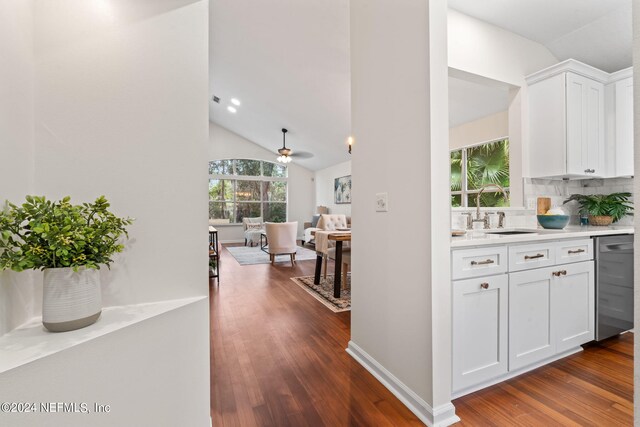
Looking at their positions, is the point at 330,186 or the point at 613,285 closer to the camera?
the point at 613,285

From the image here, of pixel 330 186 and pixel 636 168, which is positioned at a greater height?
pixel 330 186

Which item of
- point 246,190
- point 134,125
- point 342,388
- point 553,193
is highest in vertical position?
point 246,190

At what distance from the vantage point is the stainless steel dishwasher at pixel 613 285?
2131 millimetres

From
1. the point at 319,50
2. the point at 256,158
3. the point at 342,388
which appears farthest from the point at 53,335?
the point at 256,158

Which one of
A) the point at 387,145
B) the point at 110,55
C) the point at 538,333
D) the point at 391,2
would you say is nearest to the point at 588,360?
the point at 538,333

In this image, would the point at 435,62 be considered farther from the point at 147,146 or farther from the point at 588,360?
the point at 588,360

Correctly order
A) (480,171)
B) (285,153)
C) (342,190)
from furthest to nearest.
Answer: (342,190)
(285,153)
(480,171)

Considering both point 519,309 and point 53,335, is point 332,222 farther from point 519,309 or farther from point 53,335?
point 53,335

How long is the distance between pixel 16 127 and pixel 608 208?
13.8ft

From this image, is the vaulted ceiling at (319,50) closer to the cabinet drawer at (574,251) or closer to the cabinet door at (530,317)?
the cabinet drawer at (574,251)

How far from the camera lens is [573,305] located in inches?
78.1

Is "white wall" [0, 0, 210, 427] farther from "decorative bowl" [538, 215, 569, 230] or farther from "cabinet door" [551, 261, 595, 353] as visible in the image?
"decorative bowl" [538, 215, 569, 230]

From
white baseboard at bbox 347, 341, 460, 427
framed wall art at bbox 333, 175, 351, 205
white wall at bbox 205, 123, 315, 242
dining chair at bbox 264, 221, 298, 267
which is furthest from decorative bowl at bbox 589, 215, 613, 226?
white wall at bbox 205, 123, 315, 242

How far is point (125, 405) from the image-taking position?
85 centimetres
